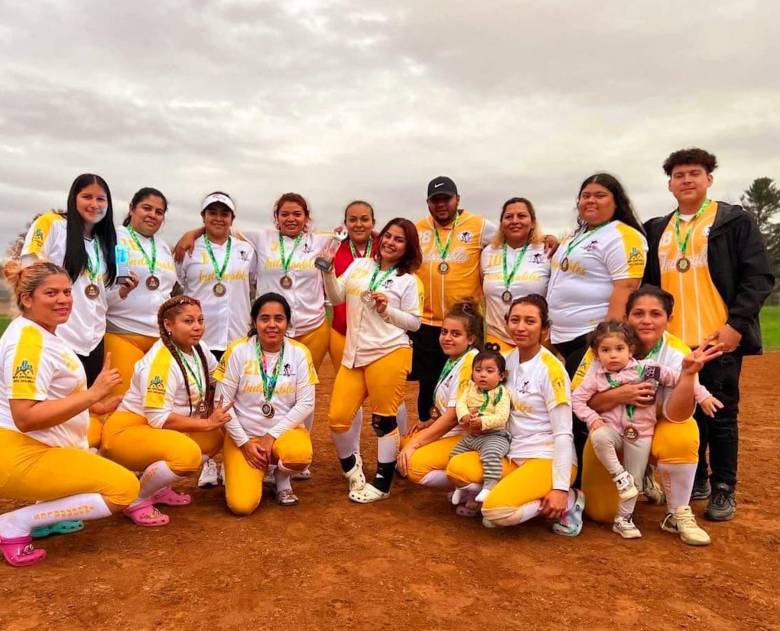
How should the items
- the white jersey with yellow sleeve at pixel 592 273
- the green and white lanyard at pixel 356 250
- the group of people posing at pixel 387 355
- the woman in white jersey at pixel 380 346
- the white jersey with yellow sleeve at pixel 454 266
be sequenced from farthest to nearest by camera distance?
1. the white jersey with yellow sleeve at pixel 454 266
2. the green and white lanyard at pixel 356 250
3. the woman in white jersey at pixel 380 346
4. the white jersey with yellow sleeve at pixel 592 273
5. the group of people posing at pixel 387 355

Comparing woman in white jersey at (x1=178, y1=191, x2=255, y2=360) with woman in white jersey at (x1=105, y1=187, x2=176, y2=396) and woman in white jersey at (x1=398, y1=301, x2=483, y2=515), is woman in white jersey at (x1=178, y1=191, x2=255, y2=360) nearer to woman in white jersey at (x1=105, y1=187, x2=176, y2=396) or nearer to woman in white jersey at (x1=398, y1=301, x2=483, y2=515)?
woman in white jersey at (x1=105, y1=187, x2=176, y2=396)

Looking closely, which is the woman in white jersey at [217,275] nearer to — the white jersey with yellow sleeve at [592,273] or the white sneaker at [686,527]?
the white jersey with yellow sleeve at [592,273]

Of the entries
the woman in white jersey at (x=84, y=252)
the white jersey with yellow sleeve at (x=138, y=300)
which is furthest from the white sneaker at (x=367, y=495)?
the woman in white jersey at (x=84, y=252)

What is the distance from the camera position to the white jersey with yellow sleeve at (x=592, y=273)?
4715mm

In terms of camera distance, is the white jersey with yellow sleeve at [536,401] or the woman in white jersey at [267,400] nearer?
the white jersey with yellow sleeve at [536,401]

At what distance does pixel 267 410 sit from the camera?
197 inches

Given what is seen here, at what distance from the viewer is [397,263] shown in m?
5.28

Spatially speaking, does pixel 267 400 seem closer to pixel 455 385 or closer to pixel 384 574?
pixel 455 385

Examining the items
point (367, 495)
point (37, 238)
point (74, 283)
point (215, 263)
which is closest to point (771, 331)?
point (367, 495)

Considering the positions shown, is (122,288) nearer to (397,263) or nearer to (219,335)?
(219,335)

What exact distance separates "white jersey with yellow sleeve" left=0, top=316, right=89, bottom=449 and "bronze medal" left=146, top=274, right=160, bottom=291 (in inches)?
51.6

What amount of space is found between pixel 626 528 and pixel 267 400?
108 inches

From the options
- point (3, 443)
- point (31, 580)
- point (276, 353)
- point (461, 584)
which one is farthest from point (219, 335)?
point (461, 584)

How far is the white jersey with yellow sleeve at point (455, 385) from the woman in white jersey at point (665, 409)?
0.80 meters
